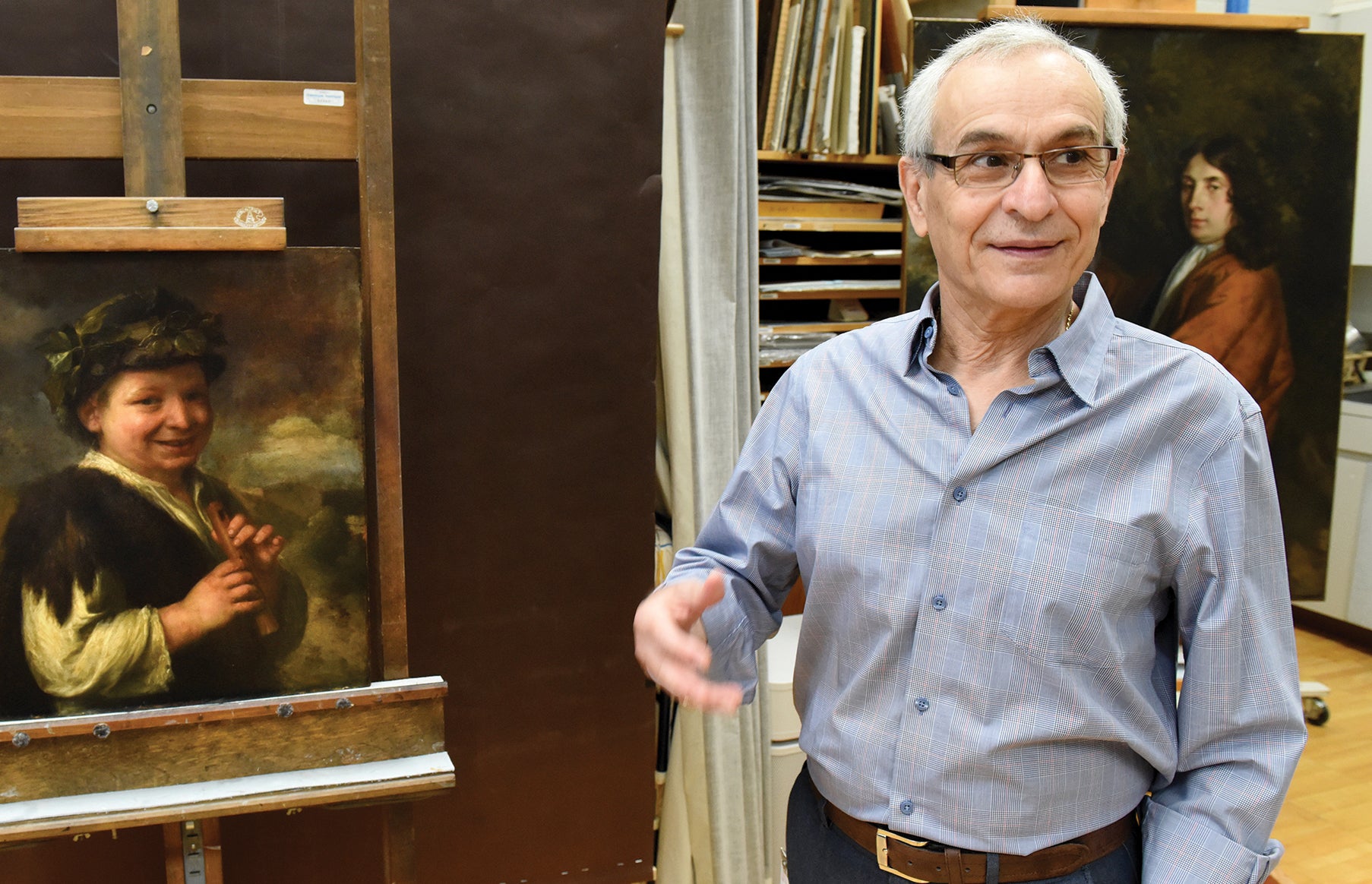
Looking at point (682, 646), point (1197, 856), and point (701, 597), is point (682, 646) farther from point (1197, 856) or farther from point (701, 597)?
point (1197, 856)

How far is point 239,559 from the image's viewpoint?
1.55 meters

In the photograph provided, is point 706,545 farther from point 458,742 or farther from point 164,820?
point 458,742

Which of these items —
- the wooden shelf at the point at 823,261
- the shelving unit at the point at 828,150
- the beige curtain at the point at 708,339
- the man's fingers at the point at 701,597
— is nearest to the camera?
the man's fingers at the point at 701,597

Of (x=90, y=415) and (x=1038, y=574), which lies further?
(x=90, y=415)

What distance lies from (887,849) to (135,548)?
1022mm

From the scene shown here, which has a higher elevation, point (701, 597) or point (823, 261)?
point (823, 261)

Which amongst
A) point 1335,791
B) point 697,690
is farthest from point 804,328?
point 1335,791

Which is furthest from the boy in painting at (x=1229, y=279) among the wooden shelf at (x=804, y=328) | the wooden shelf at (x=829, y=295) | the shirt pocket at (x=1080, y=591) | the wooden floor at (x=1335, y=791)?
the shirt pocket at (x=1080, y=591)

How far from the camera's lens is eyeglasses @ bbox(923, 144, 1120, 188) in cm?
117

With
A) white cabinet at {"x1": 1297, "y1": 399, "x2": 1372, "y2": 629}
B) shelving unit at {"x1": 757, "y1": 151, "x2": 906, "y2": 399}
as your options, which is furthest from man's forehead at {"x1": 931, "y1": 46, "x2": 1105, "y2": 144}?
white cabinet at {"x1": 1297, "y1": 399, "x2": 1372, "y2": 629}

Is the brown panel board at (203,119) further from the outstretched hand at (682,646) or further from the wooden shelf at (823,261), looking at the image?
the wooden shelf at (823,261)

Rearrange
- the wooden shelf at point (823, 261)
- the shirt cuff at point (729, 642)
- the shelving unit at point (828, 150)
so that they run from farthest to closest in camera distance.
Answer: the wooden shelf at point (823, 261)
the shelving unit at point (828, 150)
the shirt cuff at point (729, 642)

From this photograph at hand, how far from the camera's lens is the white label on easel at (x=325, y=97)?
1.57 metres

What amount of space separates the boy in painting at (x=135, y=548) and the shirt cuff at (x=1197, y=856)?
112 cm
